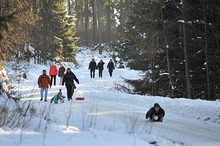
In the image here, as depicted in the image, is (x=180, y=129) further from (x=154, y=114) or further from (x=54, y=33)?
(x=54, y=33)

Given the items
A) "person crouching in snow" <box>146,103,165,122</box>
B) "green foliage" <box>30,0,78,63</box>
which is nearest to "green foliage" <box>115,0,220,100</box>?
"person crouching in snow" <box>146,103,165,122</box>

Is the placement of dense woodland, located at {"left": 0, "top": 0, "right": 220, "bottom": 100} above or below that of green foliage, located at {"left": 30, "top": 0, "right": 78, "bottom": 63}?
below

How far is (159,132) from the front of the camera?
830cm

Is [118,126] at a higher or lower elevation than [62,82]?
lower

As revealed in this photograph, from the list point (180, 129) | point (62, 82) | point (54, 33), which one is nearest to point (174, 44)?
point (62, 82)

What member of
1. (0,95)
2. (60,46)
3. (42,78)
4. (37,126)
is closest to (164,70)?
(42,78)

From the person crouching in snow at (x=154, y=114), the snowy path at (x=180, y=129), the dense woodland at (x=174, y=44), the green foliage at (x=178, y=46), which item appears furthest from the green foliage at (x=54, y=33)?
the person crouching in snow at (x=154, y=114)

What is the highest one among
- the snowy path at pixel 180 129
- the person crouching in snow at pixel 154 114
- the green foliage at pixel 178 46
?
the green foliage at pixel 178 46

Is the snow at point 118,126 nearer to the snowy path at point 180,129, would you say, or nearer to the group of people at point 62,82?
the snowy path at point 180,129

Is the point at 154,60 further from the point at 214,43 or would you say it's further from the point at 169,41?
the point at 214,43

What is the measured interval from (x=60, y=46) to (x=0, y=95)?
24.9 meters

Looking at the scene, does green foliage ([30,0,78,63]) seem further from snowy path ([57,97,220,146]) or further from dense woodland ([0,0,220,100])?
snowy path ([57,97,220,146])

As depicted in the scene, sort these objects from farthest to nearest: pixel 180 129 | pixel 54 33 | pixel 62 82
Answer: pixel 54 33
pixel 62 82
pixel 180 129

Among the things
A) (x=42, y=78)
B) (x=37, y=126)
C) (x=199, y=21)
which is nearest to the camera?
(x=37, y=126)
